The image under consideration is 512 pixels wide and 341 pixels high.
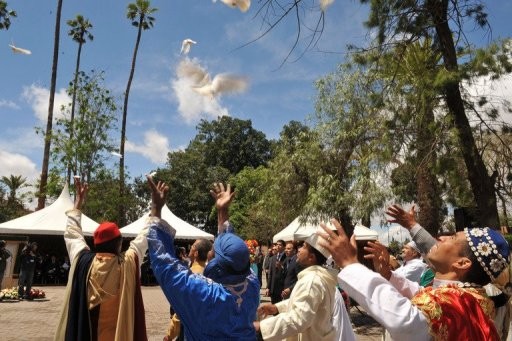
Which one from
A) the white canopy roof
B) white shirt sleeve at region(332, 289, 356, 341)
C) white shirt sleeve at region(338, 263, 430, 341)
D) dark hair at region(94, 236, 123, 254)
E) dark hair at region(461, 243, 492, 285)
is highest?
the white canopy roof

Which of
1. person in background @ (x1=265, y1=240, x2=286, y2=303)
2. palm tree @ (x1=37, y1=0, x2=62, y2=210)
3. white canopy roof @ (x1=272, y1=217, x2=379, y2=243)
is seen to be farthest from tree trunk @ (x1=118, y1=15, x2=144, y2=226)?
person in background @ (x1=265, y1=240, x2=286, y2=303)

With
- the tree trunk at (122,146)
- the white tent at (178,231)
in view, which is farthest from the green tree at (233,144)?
the white tent at (178,231)

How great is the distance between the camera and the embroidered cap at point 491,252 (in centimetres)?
216

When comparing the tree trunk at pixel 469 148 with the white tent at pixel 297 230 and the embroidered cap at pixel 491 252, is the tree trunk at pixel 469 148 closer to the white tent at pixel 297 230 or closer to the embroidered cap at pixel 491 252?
the embroidered cap at pixel 491 252

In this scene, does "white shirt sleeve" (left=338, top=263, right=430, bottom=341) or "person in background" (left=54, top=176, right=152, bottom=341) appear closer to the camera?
"white shirt sleeve" (left=338, top=263, right=430, bottom=341)

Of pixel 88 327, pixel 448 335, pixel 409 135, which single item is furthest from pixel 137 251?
pixel 409 135

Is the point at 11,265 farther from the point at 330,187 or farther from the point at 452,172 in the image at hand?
the point at 452,172

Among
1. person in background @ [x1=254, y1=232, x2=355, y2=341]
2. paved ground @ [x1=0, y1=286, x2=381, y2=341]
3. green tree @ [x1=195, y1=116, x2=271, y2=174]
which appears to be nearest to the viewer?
person in background @ [x1=254, y1=232, x2=355, y2=341]

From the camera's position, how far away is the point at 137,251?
4.18 meters

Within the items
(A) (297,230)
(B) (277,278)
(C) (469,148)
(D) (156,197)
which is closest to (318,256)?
(D) (156,197)

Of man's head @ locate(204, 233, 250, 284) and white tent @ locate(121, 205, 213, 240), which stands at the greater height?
white tent @ locate(121, 205, 213, 240)

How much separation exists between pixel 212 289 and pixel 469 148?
636 cm

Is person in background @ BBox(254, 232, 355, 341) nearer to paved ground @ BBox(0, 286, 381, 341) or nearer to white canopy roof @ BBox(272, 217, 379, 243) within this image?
paved ground @ BBox(0, 286, 381, 341)

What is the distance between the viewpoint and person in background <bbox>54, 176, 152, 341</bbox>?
390 cm
